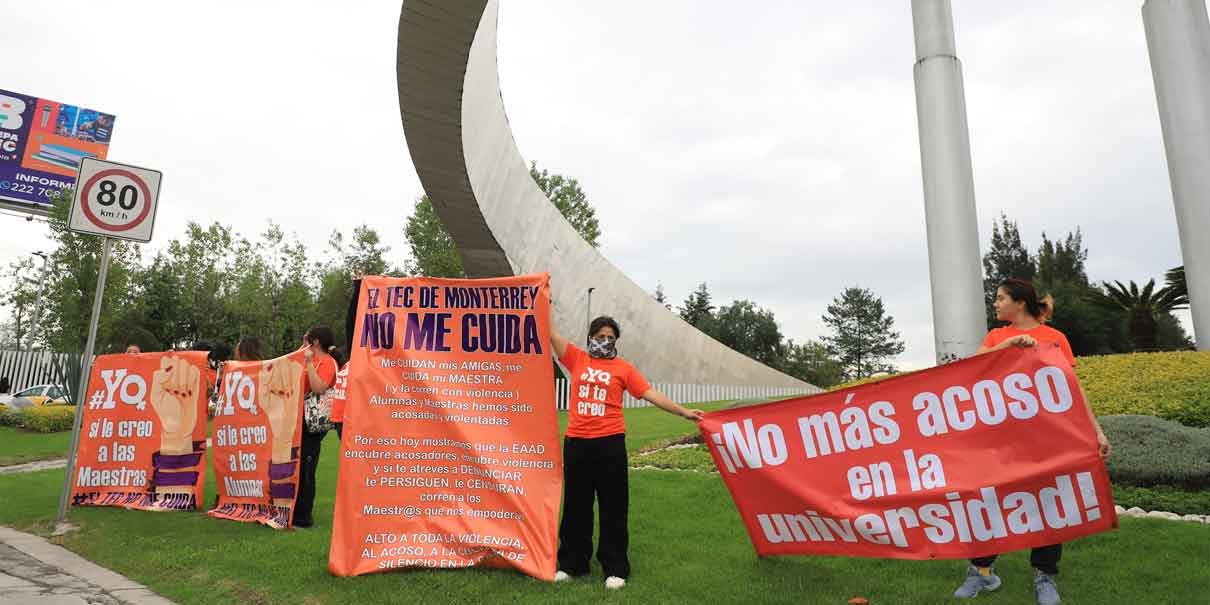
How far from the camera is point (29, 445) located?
14219mm

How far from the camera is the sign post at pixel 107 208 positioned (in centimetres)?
664

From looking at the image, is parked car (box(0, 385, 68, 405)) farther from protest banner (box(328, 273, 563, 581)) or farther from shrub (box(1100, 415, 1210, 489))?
shrub (box(1100, 415, 1210, 489))

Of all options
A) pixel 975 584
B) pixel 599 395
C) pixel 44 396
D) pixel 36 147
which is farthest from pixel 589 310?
pixel 36 147

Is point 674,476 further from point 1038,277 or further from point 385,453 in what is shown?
point 1038,277

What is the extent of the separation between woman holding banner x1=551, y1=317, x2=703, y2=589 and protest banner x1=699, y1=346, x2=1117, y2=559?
599mm

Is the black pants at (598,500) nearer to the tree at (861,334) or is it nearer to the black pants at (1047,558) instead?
the black pants at (1047,558)

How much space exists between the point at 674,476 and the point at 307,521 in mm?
3759

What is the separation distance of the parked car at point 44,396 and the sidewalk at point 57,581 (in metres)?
16.2

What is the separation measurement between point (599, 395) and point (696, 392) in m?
25.7

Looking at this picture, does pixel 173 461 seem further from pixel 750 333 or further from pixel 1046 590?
pixel 750 333

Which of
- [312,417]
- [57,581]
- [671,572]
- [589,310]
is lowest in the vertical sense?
[57,581]

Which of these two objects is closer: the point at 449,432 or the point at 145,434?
the point at 449,432

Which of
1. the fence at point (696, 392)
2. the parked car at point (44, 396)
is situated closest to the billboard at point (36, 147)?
the parked car at point (44, 396)

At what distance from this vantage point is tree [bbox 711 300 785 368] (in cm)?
5988
